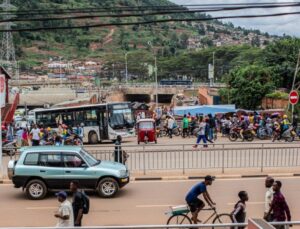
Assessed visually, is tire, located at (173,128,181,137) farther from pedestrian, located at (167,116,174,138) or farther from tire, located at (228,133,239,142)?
tire, located at (228,133,239,142)

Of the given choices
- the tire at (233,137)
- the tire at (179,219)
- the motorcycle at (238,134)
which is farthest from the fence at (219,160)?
the tire at (233,137)

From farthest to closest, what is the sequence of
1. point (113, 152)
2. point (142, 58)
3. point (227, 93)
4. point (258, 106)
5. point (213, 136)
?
point (142, 58) < point (227, 93) < point (258, 106) < point (213, 136) < point (113, 152)

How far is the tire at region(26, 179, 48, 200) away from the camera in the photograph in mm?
14133

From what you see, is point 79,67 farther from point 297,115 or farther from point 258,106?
point 297,115

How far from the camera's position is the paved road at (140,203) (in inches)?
481

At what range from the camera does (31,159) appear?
14.2m

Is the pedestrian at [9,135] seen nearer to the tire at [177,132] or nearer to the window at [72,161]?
the tire at [177,132]

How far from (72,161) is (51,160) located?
2.14 ft

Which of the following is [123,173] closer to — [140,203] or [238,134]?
[140,203]

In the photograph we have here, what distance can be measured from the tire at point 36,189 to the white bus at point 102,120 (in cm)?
1586

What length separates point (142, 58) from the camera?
500ft

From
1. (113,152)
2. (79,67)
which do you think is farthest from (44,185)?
(79,67)

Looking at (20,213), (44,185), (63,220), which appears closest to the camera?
(63,220)

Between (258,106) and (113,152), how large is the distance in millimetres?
32329
